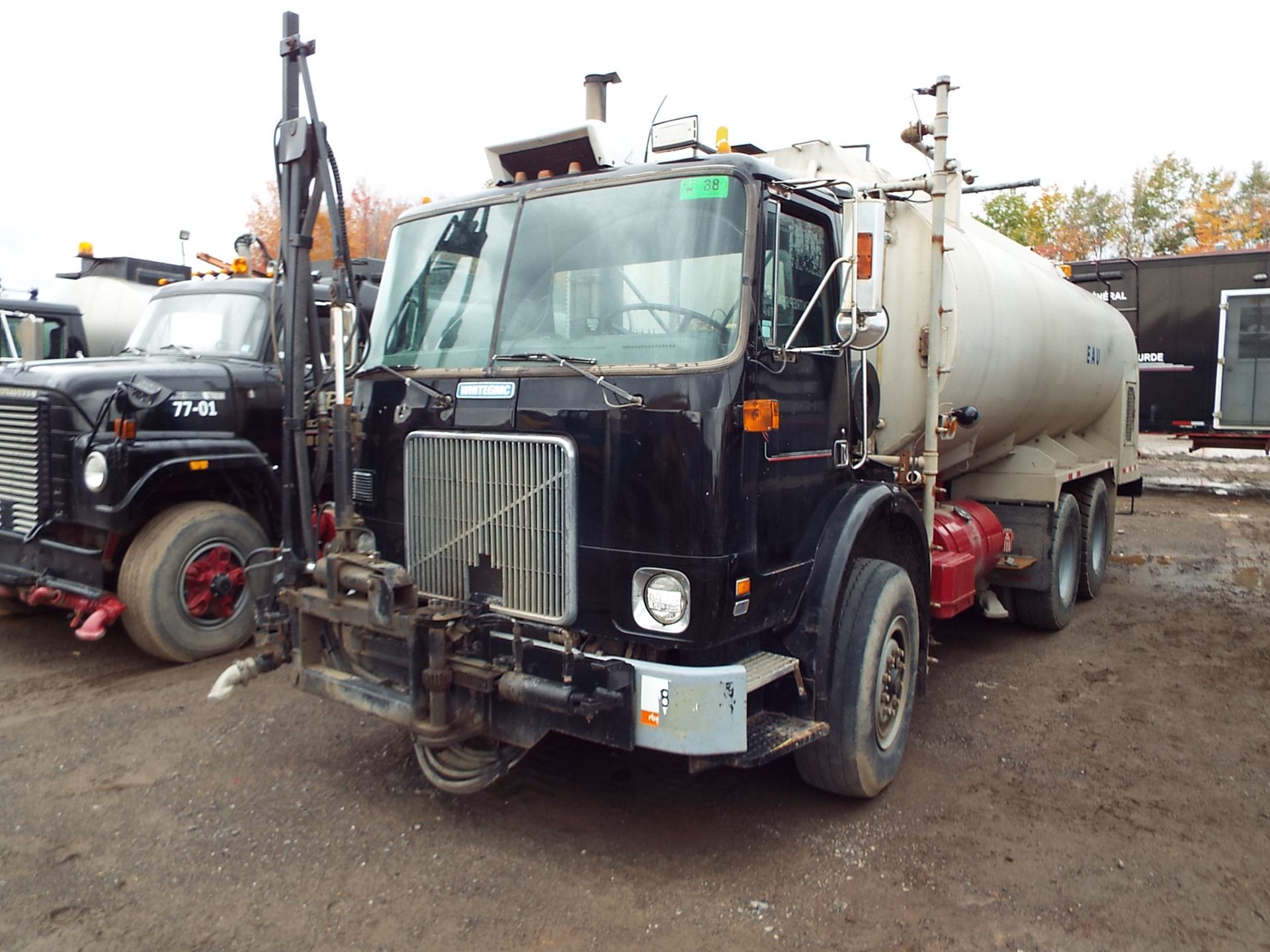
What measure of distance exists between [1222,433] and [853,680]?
46.7 ft

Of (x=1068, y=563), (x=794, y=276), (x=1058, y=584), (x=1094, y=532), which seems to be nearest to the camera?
(x=794, y=276)

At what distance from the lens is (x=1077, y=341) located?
759 centimetres

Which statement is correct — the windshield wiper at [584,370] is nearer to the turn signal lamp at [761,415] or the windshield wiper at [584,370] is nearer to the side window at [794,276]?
the turn signal lamp at [761,415]

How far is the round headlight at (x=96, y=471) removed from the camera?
571cm

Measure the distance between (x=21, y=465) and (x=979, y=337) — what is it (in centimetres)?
580

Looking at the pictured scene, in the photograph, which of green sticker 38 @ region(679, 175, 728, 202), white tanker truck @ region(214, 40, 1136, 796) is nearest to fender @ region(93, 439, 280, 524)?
white tanker truck @ region(214, 40, 1136, 796)

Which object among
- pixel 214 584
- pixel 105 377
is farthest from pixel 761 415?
pixel 105 377

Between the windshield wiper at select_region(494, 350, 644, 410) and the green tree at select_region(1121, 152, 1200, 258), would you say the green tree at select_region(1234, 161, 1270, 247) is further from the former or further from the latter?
the windshield wiper at select_region(494, 350, 644, 410)

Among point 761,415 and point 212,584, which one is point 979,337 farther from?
point 212,584

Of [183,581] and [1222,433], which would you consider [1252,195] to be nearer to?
[1222,433]

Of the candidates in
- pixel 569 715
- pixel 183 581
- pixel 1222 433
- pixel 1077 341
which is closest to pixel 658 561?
pixel 569 715

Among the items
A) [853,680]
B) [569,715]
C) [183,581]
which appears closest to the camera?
[569,715]

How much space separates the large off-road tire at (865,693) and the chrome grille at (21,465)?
15.8 ft

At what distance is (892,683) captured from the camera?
4.55m
